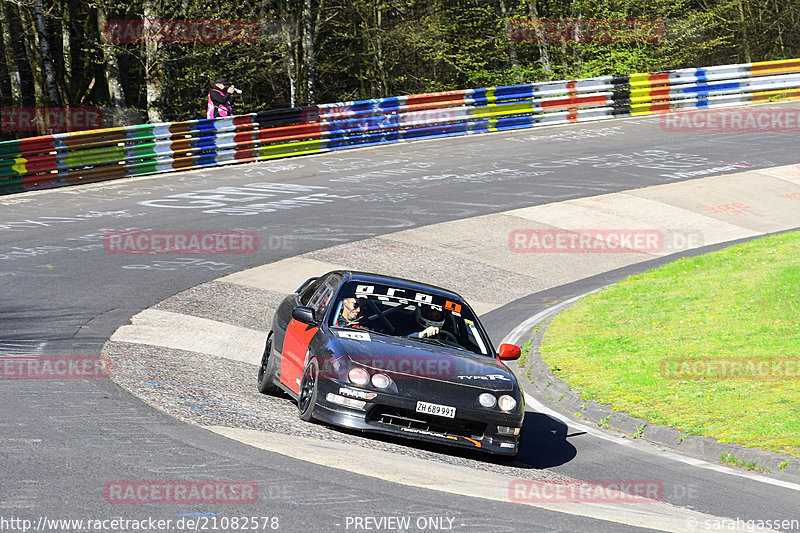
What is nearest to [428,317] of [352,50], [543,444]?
[543,444]

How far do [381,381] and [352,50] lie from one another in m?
30.3

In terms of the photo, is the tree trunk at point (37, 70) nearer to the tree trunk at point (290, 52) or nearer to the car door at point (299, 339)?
the tree trunk at point (290, 52)

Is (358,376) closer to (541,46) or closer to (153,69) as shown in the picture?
(153,69)

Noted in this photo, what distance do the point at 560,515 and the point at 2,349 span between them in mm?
6677

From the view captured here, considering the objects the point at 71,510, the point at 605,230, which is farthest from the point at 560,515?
the point at 605,230

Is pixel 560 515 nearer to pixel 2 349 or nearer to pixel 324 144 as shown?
pixel 2 349

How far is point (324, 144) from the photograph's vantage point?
1029 inches

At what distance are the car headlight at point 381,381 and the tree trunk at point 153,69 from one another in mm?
20860

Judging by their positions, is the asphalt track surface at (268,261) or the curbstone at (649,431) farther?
the curbstone at (649,431)

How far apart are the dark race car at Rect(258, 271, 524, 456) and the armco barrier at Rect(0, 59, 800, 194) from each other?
1357 centimetres

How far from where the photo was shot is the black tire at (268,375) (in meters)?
9.90

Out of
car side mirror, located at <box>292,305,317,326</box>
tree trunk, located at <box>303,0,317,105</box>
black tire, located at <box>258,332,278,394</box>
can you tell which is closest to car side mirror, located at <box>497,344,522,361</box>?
car side mirror, located at <box>292,305,317,326</box>

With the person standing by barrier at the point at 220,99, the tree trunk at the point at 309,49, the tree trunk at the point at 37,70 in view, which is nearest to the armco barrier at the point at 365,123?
the person standing by barrier at the point at 220,99

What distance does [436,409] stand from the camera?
26.6 feet
